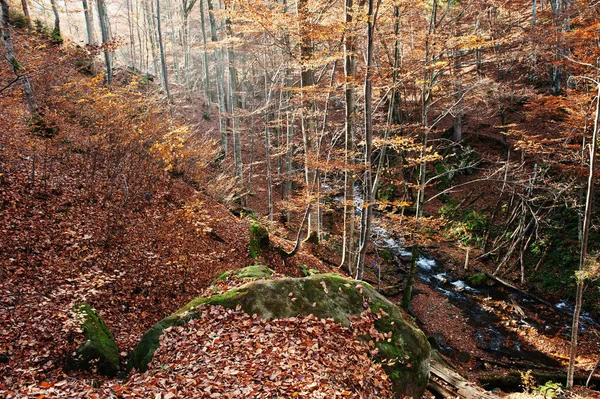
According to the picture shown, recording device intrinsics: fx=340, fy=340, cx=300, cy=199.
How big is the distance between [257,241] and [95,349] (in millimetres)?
5369

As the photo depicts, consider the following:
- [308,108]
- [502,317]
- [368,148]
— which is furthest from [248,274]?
[502,317]

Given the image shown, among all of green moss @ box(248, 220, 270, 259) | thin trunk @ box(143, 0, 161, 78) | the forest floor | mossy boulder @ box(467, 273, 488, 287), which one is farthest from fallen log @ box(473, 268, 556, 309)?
thin trunk @ box(143, 0, 161, 78)

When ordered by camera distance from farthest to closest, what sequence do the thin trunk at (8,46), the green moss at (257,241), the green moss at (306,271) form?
the green moss at (306,271)
the green moss at (257,241)
the thin trunk at (8,46)

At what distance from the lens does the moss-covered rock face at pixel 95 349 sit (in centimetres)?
528

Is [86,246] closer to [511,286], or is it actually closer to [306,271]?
[306,271]

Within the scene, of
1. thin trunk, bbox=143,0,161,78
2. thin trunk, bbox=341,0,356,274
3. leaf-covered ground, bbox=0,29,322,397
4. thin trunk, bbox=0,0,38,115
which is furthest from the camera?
thin trunk, bbox=143,0,161,78

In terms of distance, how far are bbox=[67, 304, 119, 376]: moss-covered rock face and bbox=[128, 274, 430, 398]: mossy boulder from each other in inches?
15.6

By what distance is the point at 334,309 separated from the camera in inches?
249

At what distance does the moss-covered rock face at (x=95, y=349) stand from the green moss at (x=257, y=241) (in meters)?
4.65

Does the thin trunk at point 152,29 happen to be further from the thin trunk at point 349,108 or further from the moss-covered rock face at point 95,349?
the moss-covered rock face at point 95,349

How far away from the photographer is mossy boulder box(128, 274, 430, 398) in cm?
597

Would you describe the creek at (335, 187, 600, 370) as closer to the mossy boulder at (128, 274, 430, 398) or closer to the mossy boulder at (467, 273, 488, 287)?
the mossy boulder at (467, 273, 488, 287)

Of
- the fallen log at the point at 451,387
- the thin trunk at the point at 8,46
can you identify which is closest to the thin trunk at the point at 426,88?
the fallen log at the point at 451,387

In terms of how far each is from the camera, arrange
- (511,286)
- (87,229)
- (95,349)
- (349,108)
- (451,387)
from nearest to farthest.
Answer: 1. (95,349)
2. (451,387)
3. (87,229)
4. (349,108)
5. (511,286)
